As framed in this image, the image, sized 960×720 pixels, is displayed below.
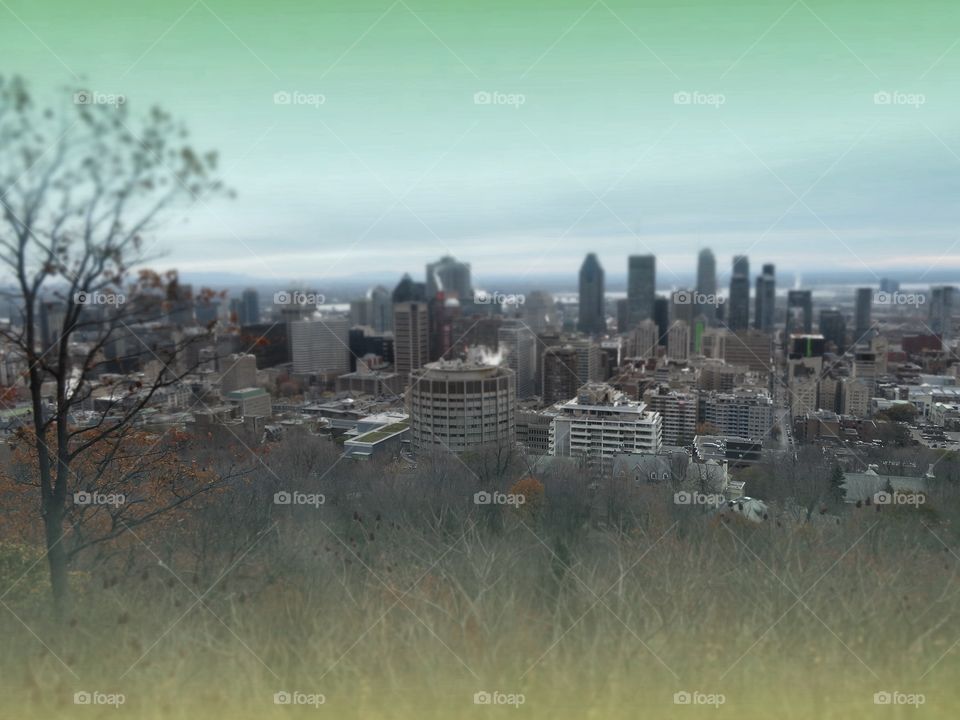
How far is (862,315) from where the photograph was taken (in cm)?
245

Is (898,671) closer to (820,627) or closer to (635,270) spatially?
(820,627)

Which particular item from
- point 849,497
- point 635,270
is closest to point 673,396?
point 635,270

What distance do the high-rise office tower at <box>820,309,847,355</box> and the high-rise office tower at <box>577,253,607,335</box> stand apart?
93 centimetres

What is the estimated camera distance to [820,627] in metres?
1.85

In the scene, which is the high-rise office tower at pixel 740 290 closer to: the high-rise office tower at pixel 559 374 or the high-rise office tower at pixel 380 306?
the high-rise office tower at pixel 559 374

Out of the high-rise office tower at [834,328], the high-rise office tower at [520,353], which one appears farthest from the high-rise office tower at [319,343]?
the high-rise office tower at [834,328]

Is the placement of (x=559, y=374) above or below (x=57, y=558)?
above

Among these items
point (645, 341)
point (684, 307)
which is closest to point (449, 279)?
point (645, 341)

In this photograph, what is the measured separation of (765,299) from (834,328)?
0.35 meters

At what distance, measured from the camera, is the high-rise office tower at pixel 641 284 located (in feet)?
7.93

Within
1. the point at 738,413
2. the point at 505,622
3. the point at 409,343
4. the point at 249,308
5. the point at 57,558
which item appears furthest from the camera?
the point at 409,343

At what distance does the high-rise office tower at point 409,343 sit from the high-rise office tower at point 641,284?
858 mm

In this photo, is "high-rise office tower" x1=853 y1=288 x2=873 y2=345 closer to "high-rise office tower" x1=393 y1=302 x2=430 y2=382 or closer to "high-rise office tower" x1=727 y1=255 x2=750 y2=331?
"high-rise office tower" x1=727 y1=255 x2=750 y2=331

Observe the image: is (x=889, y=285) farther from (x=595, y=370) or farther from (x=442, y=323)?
(x=442, y=323)
